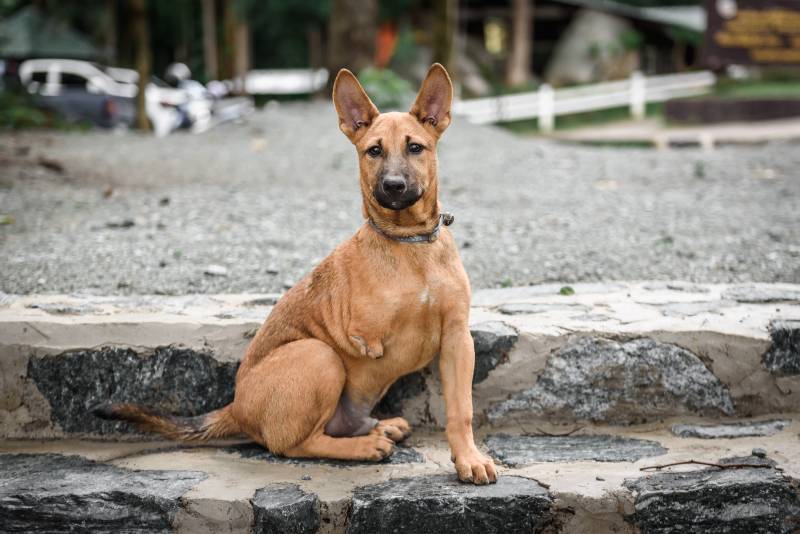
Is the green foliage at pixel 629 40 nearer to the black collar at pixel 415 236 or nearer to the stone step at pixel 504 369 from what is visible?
the stone step at pixel 504 369

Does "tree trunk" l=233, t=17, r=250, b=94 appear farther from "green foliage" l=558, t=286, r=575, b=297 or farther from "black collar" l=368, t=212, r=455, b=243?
"black collar" l=368, t=212, r=455, b=243

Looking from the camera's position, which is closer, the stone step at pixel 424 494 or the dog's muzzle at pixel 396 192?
the dog's muzzle at pixel 396 192

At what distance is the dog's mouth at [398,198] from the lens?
10.4 feet

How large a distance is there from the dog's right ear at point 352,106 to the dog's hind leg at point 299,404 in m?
0.94

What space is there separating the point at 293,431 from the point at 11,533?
1270 millimetres

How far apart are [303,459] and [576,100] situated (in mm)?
16872

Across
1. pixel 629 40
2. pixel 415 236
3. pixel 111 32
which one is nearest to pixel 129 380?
pixel 415 236

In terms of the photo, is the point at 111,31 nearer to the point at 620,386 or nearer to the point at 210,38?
the point at 210,38

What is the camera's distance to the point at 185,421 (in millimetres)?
3693

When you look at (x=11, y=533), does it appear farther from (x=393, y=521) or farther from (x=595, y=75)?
(x=595, y=75)

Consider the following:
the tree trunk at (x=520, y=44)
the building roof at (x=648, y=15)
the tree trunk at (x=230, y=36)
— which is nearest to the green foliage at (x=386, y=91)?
the tree trunk at (x=520, y=44)

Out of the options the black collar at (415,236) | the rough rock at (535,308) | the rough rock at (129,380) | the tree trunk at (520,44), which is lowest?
the rough rock at (129,380)

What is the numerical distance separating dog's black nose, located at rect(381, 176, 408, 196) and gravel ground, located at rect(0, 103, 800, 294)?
6.19 ft

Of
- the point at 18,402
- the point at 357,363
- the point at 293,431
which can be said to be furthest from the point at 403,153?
the point at 18,402
